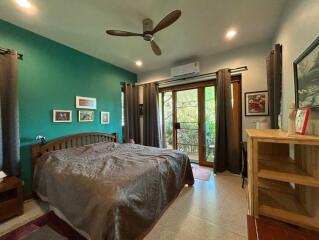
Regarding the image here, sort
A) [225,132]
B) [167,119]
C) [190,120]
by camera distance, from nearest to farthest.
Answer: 1. [225,132]
2. [190,120]
3. [167,119]

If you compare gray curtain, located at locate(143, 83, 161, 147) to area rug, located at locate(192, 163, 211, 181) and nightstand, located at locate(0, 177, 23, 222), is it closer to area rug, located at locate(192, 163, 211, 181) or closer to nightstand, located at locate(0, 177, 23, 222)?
area rug, located at locate(192, 163, 211, 181)

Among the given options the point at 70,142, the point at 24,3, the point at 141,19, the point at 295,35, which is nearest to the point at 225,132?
the point at 295,35

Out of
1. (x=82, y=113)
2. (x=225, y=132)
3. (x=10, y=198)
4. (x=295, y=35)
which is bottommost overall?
(x=10, y=198)

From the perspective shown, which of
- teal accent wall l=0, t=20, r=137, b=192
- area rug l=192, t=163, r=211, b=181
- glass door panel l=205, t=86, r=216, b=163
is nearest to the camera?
teal accent wall l=0, t=20, r=137, b=192

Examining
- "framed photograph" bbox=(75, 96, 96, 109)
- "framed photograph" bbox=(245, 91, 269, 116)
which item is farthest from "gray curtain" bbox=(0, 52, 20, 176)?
"framed photograph" bbox=(245, 91, 269, 116)

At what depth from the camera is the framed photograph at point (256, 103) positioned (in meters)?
3.14

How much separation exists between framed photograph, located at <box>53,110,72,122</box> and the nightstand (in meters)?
1.19

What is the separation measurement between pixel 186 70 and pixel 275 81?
197cm

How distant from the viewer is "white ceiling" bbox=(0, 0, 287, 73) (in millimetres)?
2043

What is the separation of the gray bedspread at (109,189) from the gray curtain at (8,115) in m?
0.36

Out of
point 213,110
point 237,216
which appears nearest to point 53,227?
point 237,216

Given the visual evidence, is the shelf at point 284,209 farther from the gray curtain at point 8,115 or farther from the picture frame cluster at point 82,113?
the picture frame cluster at point 82,113

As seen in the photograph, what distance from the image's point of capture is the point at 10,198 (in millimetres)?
1970

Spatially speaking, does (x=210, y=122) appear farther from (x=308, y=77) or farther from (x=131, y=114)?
(x=308, y=77)
